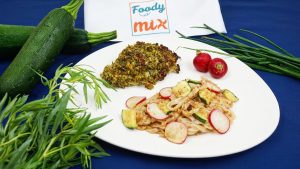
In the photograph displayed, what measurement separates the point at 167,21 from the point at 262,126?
838mm

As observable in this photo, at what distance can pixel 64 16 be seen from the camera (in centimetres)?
164

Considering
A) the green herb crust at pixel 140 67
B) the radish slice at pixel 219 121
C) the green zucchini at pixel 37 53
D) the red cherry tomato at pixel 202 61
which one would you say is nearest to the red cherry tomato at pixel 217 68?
the red cherry tomato at pixel 202 61

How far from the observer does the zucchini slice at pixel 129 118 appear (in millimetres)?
1266

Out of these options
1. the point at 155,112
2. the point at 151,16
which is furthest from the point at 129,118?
the point at 151,16

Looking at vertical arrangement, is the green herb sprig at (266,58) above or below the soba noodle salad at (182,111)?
above

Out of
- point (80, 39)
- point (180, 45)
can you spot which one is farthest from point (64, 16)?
point (180, 45)

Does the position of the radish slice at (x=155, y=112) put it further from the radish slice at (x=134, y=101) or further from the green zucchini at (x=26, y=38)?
the green zucchini at (x=26, y=38)

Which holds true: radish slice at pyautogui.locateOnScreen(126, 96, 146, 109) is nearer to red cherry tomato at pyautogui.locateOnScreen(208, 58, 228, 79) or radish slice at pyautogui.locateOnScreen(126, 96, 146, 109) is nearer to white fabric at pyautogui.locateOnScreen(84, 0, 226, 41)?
red cherry tomato at pyautogui.locateOnScreen(208, 58, 228, 79)

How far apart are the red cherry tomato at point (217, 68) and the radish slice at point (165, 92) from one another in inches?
8.2

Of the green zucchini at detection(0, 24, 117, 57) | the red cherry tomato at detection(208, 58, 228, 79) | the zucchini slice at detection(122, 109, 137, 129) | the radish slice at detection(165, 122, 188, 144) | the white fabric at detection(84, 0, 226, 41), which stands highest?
the white fabric at detection(84, 0, 226, 41)

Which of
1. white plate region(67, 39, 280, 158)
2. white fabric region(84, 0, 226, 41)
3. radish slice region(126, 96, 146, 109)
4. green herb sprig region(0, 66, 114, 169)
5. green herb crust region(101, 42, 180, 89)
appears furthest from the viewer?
white fabric region(84, 0, 226, 41)

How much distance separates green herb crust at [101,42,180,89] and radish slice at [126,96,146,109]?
0.10m

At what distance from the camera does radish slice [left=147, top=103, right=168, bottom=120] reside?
1.29 m

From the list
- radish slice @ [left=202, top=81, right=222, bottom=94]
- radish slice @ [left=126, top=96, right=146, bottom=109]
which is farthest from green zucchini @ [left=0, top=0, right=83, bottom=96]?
radish slice @ [left=202, top=81, right=222, bottom=94]
